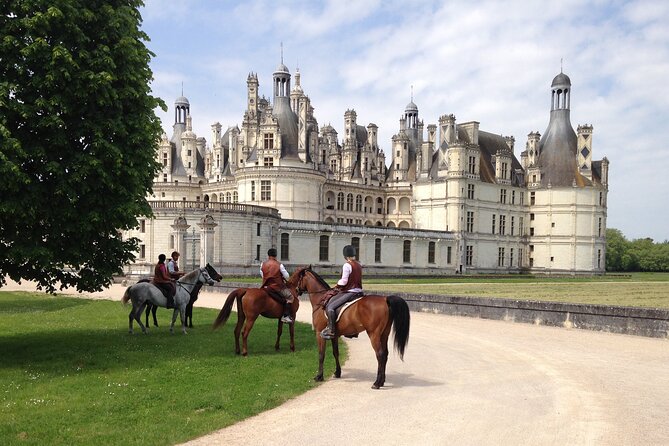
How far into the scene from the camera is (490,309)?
22.2 m

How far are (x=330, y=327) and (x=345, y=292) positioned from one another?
0.70 meters

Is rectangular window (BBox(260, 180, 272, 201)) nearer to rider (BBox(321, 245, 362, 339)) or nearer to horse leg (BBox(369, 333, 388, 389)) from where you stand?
rider (BBox(321, 245, 362, 339))

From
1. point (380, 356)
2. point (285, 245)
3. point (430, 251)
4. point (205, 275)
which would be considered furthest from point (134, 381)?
Result: point (430, 251)

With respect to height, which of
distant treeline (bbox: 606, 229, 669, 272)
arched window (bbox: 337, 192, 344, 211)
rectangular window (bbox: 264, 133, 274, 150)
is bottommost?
distant treeline (bbox: 606, 229, 669, 272)

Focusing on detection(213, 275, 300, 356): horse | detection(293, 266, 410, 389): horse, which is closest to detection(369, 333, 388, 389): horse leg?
detection(293, 266, 410, 389): horse

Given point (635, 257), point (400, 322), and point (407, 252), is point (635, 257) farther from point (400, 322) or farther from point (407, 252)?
point (400, 322)

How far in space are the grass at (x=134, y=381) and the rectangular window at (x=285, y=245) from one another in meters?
36.8

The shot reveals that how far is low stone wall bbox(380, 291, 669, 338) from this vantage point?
17656mm

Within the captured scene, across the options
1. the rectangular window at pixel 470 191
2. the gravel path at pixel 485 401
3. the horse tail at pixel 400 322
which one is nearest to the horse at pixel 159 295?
the gravel path at pixel 485 401

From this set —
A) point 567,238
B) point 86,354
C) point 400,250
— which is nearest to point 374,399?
point 86,354

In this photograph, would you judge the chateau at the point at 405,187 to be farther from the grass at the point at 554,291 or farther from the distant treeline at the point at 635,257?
the distant treeline at the point at 635,257

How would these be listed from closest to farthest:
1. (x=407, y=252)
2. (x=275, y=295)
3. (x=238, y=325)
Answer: (x=238, y=325) < (x=275, y=295) < (x=407, y=252)

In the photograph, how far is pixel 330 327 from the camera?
11008mm

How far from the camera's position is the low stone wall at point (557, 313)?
17.7m
